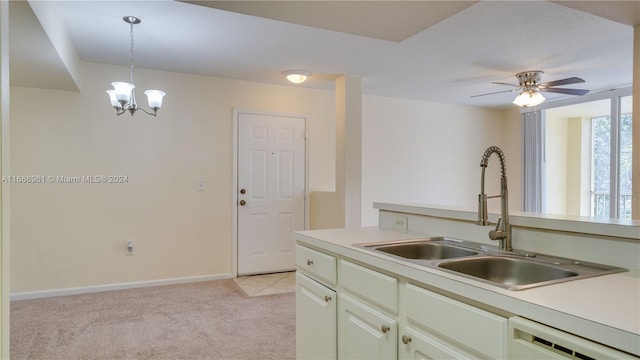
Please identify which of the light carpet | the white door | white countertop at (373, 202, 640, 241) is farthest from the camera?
the white door

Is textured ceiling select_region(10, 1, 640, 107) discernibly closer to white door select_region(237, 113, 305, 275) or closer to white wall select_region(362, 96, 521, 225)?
white door select_region(237, 113, 305, 275)

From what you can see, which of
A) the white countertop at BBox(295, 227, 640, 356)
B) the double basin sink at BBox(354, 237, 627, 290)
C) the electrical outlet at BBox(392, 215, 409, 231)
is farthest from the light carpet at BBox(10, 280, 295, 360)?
the white countertop at BBox(295, 227, 640, 356)

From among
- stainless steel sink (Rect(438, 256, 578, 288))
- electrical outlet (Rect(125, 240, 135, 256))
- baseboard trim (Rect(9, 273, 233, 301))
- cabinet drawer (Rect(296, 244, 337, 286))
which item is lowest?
baseboard trim (Rect(9, 273, 233, 301))

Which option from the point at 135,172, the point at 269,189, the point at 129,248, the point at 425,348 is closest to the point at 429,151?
the point at 269,189

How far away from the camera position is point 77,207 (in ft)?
12.3

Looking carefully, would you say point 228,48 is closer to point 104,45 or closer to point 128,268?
point 104,45

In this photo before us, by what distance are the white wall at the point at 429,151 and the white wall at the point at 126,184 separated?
4.93ft

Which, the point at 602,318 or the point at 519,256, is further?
the point at 519,256

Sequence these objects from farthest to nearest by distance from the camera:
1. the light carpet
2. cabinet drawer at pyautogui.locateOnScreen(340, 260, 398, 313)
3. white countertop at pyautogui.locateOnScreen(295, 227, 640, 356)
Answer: the light carpet < cabinet drawer at pyautogui.locateOnScreen(340, 260, 398, 313) < white countertop at pyautogui.locateOnScreen(295, 227, 640, 356)

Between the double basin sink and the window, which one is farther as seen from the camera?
the window

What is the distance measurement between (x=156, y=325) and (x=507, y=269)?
2.60 m

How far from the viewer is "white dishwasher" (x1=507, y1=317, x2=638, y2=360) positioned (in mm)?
775

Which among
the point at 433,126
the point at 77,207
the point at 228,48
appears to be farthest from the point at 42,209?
the point at 433,126

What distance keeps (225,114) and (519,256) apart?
3.54 metres
